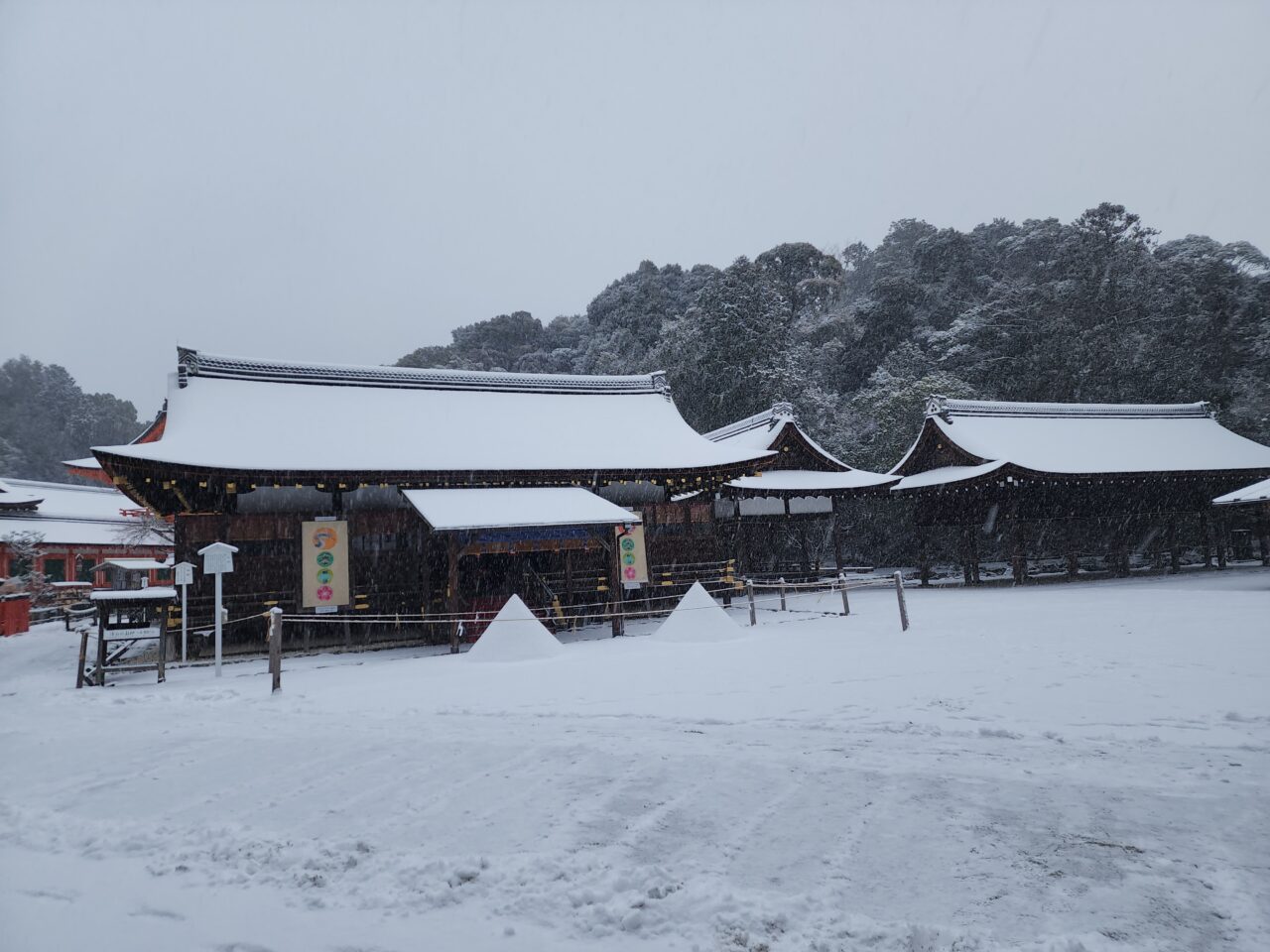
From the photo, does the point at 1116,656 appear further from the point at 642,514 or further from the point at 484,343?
the point at 484,343

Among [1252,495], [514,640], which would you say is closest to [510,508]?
[514,640]

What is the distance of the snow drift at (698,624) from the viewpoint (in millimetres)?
11531

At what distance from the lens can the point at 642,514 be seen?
16719 millimetres

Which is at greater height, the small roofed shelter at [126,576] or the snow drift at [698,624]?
the small roofed shelter at [126,576]

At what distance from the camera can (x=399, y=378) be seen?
17875mm

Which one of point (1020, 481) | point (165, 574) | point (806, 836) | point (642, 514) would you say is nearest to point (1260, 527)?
point (1020, 481)

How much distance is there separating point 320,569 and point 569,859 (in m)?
11.5

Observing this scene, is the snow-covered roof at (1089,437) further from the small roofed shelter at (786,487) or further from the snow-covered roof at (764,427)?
the snow-covered roof at (764,427)

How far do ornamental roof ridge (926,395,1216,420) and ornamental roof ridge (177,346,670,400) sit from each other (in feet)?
30.8

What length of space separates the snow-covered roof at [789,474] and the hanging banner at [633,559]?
4.55 metres

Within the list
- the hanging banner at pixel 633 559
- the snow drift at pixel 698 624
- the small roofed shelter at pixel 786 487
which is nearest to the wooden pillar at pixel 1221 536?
the small roofed shelter at pixel 786 487

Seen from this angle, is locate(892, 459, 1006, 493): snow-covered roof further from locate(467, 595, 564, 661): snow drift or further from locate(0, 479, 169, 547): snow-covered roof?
locate(0, 479, 169, 547): snow-covered roof

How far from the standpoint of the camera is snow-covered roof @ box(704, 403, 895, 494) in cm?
2036

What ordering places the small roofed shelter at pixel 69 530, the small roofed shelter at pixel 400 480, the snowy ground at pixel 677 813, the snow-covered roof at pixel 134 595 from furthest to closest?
the small roofed shelter at pixel 69 530 → the small roofed shelter at pixel 400 480 → the snow-covered roof at pixel 134 595 → the snowy ground at pixel 677 813
